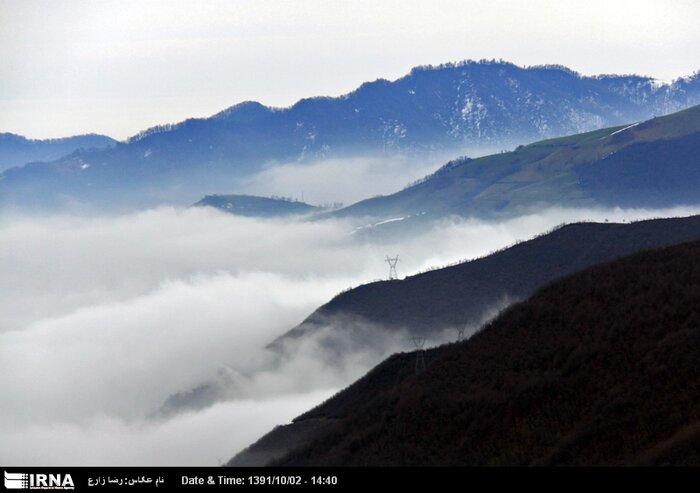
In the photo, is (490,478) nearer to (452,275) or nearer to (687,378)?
(687,378)

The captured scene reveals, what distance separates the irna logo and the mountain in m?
28.1

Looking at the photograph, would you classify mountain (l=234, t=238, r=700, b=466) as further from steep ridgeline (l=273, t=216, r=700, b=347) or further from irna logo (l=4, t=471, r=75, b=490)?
steep ridgeline (l=273, t=216, r=700, b=347)

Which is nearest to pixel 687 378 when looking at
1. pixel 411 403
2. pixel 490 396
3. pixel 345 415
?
pixel 490 396

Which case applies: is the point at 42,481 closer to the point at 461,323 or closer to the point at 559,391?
the point at 559,391

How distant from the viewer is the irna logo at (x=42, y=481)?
42.7 metres

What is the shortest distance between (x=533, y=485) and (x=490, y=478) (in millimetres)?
1758

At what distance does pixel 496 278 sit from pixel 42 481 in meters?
134

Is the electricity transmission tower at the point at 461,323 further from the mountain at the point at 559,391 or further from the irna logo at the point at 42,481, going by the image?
the irna logo at the point at 42,481

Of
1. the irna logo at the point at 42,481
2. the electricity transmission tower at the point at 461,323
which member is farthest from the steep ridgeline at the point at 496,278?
the irna logo at the point at 42,481

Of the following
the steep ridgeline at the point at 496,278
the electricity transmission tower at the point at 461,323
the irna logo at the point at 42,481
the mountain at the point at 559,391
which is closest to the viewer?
the irna logo at the point at 42,481

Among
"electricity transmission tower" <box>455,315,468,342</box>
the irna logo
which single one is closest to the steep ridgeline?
"electricity transmission tower" <box>455,315,468,342</box>

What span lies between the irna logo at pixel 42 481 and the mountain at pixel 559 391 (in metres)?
28.1

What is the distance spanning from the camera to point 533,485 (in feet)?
141

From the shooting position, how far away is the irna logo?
42.7 metres
